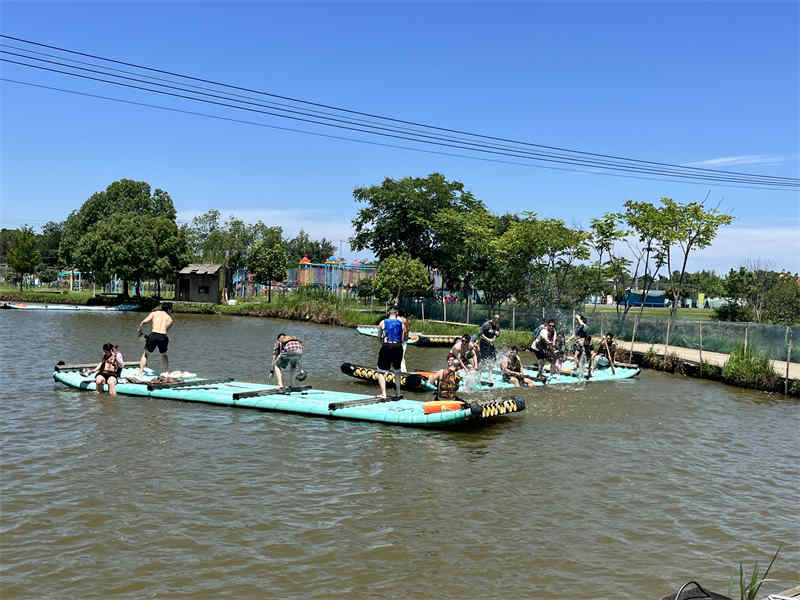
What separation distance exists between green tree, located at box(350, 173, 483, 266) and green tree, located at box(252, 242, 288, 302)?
61.5 ft

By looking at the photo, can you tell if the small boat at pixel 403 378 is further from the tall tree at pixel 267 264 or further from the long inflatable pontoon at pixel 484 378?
the tall tree at pixel 267 264

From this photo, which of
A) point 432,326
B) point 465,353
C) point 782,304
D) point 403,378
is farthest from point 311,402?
point 782,304

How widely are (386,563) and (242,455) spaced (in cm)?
472

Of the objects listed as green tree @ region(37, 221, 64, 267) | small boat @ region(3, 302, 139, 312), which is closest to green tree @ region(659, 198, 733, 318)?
small boat @ region(3, 302, 139, 312)

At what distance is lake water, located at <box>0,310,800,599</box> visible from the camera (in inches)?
272

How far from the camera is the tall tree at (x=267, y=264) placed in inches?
2694

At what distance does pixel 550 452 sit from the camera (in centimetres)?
1218

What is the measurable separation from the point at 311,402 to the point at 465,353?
4.85 m

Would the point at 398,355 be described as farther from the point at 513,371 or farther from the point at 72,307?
the point at 72,307

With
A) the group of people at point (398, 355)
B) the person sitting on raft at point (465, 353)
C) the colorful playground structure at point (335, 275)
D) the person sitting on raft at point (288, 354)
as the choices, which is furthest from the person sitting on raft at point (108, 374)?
the colorful playground structure at point (335, 275)

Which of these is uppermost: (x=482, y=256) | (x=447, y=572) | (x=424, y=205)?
(x=424, y=205)

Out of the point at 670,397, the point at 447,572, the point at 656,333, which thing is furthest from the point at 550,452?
the point at 656,333

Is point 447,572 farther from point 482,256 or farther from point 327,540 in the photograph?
point 482,256

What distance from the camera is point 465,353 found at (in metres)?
17.7
